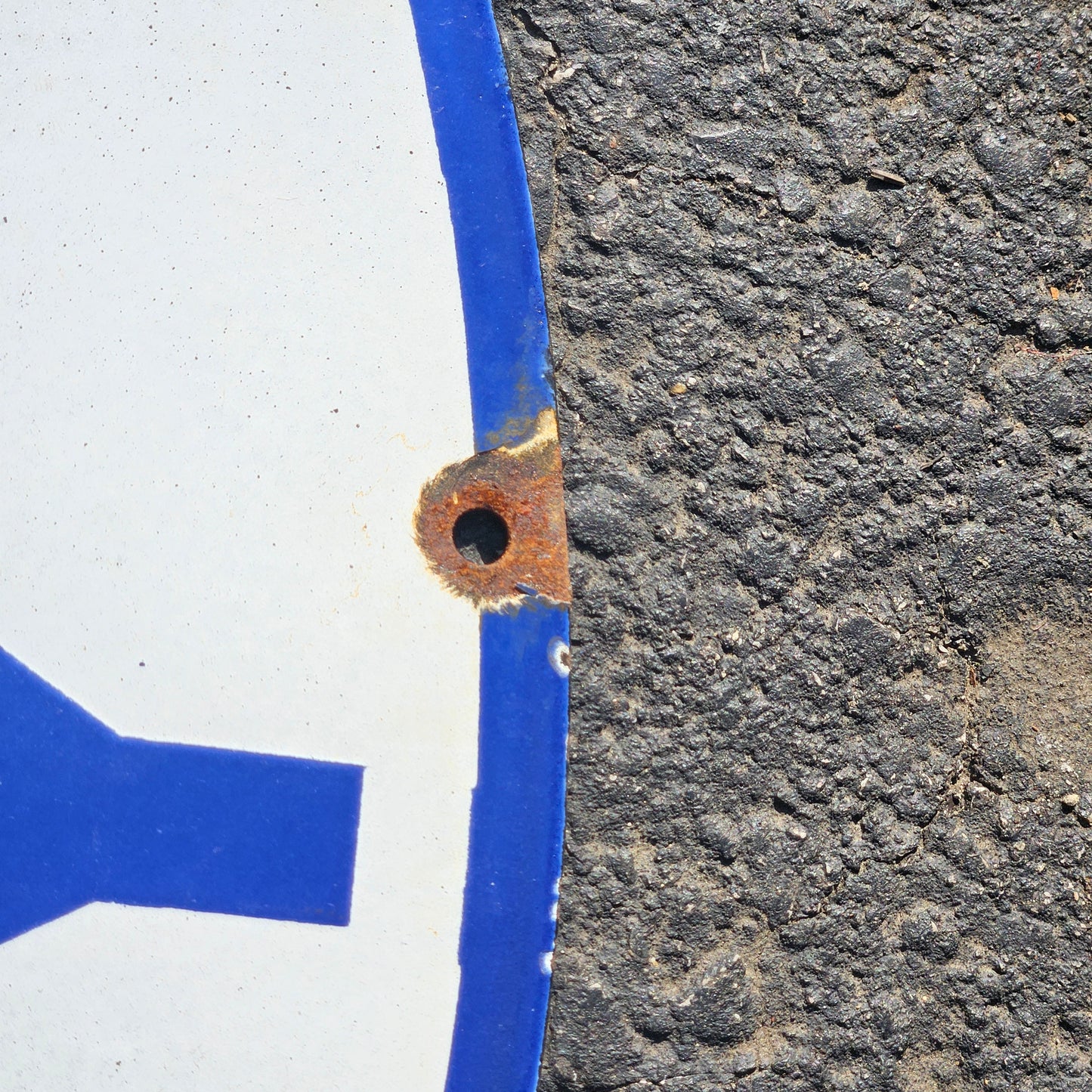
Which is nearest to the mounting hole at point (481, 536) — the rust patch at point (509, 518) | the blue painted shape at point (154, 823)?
the rust patch at point (509, 518)

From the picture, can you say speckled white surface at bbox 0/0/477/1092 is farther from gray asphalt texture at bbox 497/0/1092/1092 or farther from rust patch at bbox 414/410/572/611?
gray asphalt texture at bbox 497/0/1092/1092

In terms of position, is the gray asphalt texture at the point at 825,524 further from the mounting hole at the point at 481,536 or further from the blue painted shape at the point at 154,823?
the blue painted shape at the point at 154,823

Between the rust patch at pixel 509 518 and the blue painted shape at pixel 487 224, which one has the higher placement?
the blue painted shape at pixel 487 224

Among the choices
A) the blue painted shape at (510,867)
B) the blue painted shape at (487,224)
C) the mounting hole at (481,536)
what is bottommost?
the blue painted shape at (510,867)

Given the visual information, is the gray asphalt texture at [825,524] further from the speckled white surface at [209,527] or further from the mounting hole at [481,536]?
the speckled white surface at [209,527]

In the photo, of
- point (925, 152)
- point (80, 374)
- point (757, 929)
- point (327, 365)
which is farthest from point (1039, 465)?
point (80, 374)
